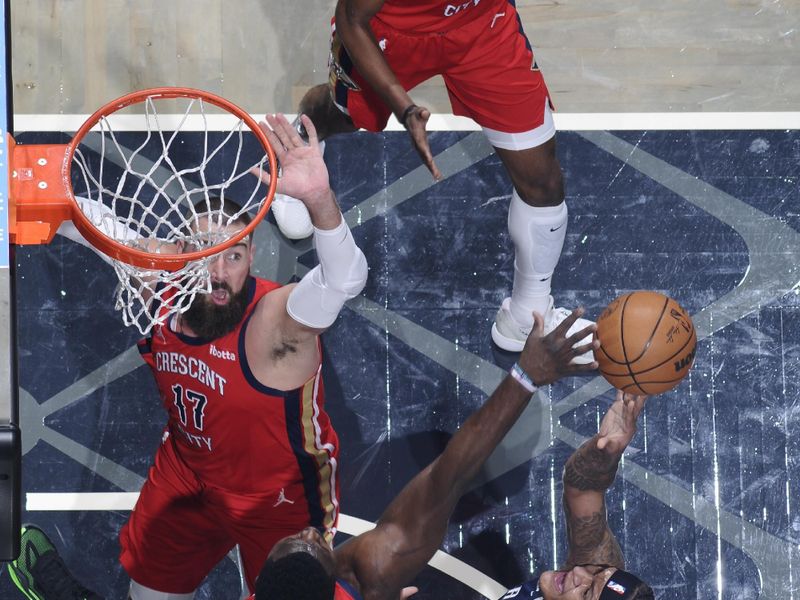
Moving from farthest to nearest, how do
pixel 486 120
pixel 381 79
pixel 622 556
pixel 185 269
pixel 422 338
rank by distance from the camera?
1. pixel 422 338
2. pixel 622 556
3. pixel 486 120
4. pixel 381 79
5. pixel 185 269

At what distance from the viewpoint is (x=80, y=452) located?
Answer: 488cm

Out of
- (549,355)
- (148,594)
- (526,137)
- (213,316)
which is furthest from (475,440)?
(148,594)

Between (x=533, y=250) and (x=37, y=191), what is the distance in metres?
2.14

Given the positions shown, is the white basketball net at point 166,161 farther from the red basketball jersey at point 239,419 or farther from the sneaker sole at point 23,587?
the sneaker sole at point 23,587

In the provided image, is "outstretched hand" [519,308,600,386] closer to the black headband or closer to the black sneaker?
the black headband

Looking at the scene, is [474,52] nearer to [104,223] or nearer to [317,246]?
[317,246]

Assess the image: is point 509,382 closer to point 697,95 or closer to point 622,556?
point 622,556

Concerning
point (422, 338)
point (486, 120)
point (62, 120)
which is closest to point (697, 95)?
point (486, 120)

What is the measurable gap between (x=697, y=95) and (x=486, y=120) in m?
1.47

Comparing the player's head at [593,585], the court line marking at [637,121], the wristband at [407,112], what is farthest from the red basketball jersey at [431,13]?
the player's head at [593,585]

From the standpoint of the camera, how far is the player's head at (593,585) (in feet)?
12.8

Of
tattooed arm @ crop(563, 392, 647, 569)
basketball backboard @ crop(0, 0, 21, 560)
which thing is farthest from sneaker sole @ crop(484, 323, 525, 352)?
basketball backboard @ crop(0, 0, 21, 560)

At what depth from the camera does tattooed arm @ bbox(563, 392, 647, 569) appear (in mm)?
4488

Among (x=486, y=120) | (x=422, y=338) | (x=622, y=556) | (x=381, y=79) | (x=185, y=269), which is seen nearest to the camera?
(x=185, y=269)
